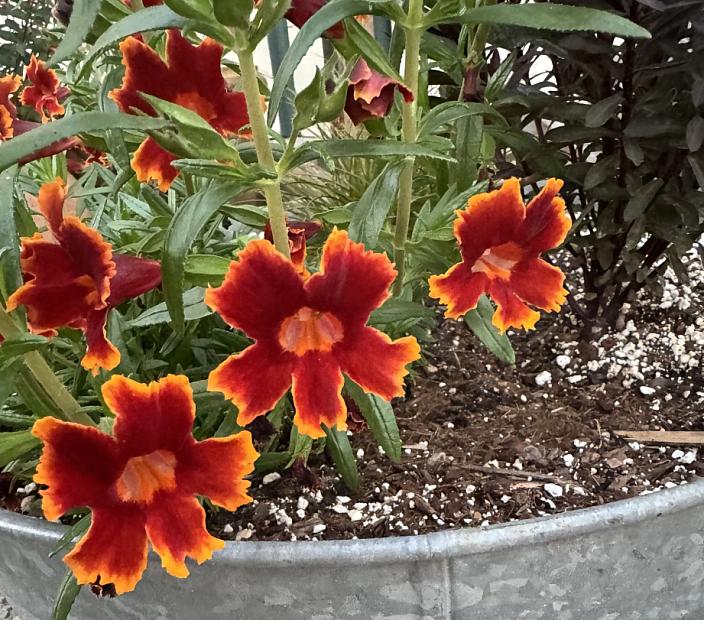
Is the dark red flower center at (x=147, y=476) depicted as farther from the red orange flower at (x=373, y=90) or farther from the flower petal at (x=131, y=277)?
the red orange flower at (x=373, y=90)

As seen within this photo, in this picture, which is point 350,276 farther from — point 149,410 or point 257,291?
point 149,410

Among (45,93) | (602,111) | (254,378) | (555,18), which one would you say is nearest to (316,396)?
(254,378)

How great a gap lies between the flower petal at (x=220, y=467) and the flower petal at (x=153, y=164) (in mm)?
268

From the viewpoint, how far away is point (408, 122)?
2.46ft

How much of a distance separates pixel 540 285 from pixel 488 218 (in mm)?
90

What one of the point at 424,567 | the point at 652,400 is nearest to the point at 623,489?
the point at 652,400

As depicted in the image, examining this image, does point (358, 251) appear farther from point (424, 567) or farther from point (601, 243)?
point (601, 243)

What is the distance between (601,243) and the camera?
1035 mm

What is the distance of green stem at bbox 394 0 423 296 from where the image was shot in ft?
2.30

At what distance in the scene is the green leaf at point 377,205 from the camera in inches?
29.3

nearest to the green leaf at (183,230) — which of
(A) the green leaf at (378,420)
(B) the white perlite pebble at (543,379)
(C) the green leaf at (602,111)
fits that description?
(A) the green leaf at (378,420)

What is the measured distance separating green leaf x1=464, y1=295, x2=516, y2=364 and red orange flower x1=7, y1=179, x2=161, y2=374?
372 mm

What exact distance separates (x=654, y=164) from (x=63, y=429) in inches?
31.1

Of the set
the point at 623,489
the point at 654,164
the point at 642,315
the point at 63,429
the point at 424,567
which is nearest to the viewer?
the point at 63,429
